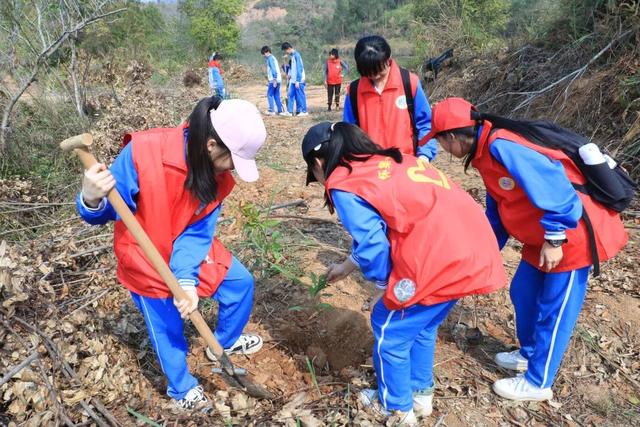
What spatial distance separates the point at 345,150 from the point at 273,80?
917cm

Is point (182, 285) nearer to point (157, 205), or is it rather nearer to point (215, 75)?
point (157, 205)

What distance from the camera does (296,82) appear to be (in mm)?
10430

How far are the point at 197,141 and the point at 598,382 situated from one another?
8.73 feet

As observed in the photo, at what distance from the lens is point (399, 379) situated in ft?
6.65

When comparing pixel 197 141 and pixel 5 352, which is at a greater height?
pixel 197 141

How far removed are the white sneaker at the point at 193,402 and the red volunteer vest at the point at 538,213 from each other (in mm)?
1859

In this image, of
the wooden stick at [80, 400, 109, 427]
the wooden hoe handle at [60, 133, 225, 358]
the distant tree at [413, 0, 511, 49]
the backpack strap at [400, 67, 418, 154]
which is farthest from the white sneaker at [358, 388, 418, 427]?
the distant tree at [413, 0, 511, 49]

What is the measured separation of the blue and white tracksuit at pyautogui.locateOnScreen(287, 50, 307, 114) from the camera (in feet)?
33.8

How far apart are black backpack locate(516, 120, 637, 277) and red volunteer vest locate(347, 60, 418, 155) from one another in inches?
45.2

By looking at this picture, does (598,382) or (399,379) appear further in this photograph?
(598,382)

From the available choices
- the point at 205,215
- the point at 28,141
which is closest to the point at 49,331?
the point at 205,215

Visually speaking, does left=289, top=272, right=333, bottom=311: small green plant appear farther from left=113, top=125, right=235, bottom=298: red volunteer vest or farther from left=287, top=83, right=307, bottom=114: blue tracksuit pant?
left=287, top=83, right=307, bottom=114: blue tracksuit pant

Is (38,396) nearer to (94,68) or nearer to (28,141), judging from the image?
(28,141)

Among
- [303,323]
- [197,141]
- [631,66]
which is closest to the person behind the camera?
[197,141]
